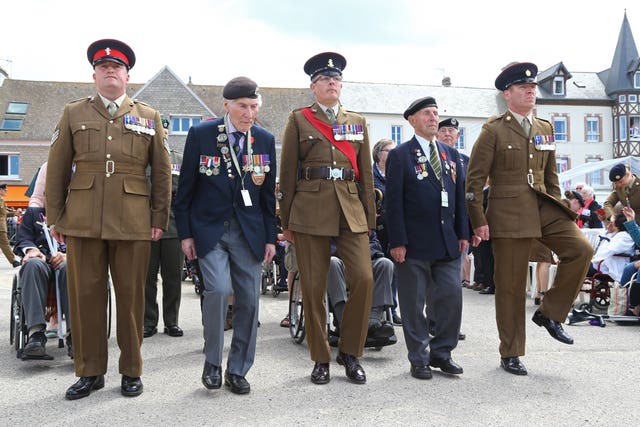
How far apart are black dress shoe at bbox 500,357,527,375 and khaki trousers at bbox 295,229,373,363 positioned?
121 centimetres

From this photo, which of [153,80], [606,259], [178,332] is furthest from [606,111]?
[178,332]

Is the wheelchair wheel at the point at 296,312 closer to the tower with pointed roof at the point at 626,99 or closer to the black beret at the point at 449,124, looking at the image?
the black beret at the point at 449,124

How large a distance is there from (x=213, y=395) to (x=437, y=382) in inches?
64.9

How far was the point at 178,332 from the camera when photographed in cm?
695

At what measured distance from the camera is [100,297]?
15.0ft

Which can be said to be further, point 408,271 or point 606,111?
point 606,111

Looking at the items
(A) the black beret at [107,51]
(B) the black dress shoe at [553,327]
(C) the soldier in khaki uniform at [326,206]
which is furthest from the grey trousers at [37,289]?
(B) the black dress shoe at [553,327]

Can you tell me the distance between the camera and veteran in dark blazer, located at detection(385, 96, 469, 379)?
16.5 ft

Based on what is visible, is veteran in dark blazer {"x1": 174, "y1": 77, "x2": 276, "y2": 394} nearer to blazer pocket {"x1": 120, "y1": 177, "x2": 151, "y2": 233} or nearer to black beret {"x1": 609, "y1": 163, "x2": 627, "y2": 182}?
blazer pocket {"x1": 120, "y1": 177, "x2": 151, "y2": 233}

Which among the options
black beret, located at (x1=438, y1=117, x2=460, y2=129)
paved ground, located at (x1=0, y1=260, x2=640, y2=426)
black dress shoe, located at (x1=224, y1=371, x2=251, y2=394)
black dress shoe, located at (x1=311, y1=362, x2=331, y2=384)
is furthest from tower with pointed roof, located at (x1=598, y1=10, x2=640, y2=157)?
black dress shoe, located at (x1=224, y1=371, x2=251, y2=394)

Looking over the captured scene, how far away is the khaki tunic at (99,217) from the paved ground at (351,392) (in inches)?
15.3

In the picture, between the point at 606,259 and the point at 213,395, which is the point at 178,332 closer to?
the point at 213,395

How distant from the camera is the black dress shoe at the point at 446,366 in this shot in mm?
4945

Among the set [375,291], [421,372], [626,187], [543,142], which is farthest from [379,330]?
[626,187]
